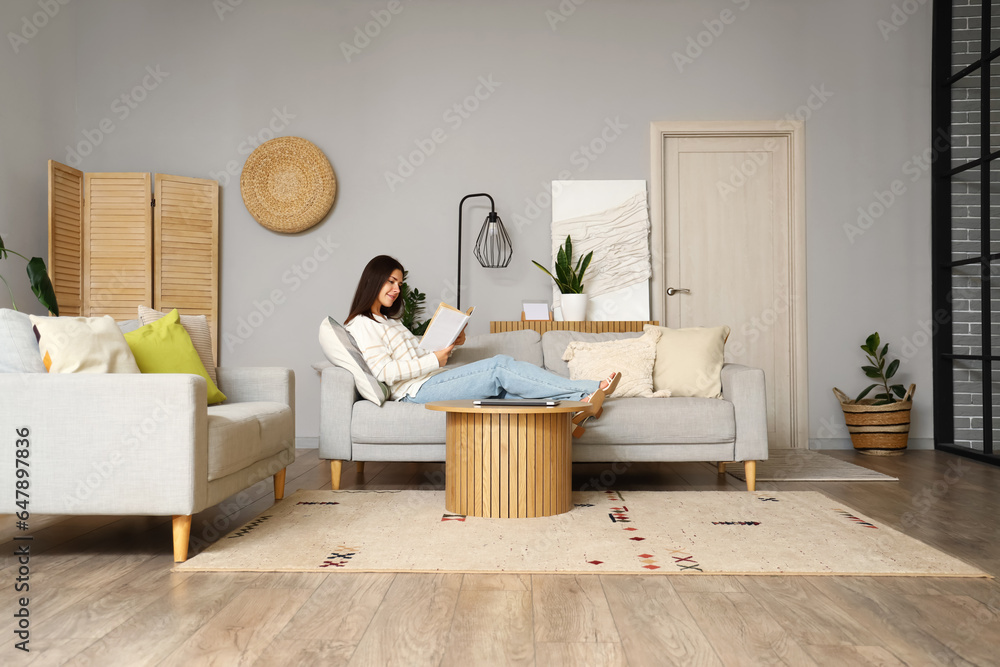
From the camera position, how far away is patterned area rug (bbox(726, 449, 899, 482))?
362 centimetres

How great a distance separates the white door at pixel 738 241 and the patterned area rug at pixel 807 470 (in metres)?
0.57

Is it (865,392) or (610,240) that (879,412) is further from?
(610,240)

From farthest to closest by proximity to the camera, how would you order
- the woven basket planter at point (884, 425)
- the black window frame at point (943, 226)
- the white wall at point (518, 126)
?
the white wall at point (518, 126) < the black window frame at point (943, 226) < the woven basket planter at point (884, 425)

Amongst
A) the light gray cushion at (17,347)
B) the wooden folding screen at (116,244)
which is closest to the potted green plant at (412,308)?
the wooden folding screen at (116,244)

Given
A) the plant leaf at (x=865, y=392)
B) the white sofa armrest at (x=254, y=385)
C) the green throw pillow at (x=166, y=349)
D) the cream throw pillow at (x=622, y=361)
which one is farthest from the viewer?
the plant leaf at (x=865, y=392)

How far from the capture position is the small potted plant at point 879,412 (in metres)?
4.48

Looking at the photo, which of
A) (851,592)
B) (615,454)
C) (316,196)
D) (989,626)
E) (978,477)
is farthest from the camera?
(316,196)

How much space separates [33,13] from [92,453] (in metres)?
3.56

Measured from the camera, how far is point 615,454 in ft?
10.9

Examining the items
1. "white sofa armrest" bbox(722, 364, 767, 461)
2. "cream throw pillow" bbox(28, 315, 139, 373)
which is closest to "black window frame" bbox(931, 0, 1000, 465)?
"white sofa armrest" bbox(722, 364, 767, 461)

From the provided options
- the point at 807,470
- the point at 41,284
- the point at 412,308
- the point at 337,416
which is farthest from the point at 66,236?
the point at 807,470

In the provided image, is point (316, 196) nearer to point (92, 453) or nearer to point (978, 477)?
point (92, 453)

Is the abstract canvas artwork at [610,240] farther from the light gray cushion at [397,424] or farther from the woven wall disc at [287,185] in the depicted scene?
the light gray cushion at [397,424]

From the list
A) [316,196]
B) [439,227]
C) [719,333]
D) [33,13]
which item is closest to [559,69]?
[439,227]
